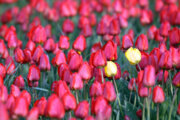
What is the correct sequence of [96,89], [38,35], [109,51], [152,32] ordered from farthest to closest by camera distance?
[152,32], [38,35], [109,51], [96,89]

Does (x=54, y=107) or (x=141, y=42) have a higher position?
(x=141, y=42)

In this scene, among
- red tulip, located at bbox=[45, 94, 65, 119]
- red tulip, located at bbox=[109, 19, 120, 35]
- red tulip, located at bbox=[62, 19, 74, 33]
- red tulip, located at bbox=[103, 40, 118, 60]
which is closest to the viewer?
red tulip, located at bbox=[45, 94, 65, 119]

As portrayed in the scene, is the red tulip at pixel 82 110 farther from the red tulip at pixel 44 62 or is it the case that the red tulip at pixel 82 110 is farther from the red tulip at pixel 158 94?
the red tulip at pixel 44 62

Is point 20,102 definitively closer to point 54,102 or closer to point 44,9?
point 54,102

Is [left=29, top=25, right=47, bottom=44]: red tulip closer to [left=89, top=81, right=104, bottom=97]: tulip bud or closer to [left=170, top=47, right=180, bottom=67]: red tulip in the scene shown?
[left=89, top=81, right=104, bottom=97]: tulip bud

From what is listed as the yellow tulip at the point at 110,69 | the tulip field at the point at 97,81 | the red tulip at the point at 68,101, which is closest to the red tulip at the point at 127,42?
the tulip field at the point at 97,81

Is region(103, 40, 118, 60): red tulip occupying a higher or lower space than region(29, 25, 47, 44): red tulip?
lower

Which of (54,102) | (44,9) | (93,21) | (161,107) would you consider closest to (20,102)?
(54,102)

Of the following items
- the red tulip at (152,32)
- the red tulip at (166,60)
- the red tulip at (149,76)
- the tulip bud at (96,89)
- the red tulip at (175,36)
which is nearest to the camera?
the red tulip at (149,76)

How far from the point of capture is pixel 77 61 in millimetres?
2172

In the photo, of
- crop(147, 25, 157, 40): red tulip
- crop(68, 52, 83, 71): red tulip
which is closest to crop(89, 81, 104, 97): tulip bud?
crop(68, 52, 83, 71): red tulip

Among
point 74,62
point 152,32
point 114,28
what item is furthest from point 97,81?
point 152,32

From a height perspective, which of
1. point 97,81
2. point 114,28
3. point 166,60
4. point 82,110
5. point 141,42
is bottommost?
point 82,110

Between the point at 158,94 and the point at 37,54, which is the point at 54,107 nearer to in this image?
the point at 158,94
